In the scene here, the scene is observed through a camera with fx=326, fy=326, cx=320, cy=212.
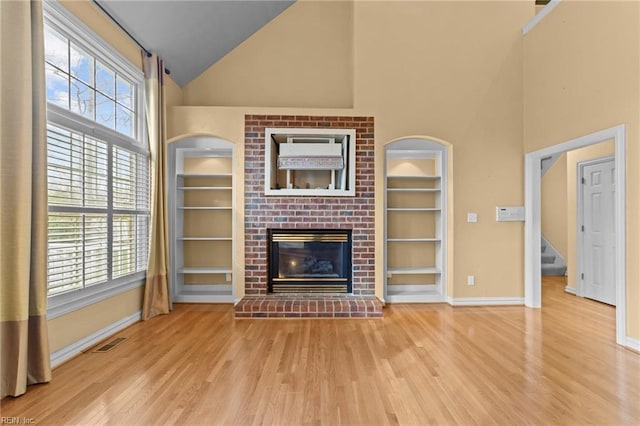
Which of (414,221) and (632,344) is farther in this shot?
(414,221)

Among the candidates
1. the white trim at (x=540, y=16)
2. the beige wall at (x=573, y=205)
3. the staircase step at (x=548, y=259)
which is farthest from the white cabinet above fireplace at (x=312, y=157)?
the staircase step at (x=548, y=259)

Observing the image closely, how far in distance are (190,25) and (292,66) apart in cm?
156

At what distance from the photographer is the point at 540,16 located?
13.4ft

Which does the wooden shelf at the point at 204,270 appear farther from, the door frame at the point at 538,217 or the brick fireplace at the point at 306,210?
the door frame at the point at 538,217

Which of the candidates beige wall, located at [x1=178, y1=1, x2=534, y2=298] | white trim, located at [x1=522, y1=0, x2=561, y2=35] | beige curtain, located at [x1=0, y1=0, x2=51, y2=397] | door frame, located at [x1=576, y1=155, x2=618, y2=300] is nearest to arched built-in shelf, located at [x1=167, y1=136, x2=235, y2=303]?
beige wall, located at [x1=178, y1=1, x2=534, y2=298]

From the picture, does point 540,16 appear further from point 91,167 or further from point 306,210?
point 91,167

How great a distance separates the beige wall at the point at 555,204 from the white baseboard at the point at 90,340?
801 centimetres

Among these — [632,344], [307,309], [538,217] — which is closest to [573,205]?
[538,217]

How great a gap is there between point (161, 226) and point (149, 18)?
2241 mm

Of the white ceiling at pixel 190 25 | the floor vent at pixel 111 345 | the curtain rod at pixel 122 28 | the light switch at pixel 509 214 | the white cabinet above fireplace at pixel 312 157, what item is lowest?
the floor vent at pixel 111 345

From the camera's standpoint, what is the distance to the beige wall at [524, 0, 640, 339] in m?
2.93

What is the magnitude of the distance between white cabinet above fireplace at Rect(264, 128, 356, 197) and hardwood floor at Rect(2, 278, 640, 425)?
165cm

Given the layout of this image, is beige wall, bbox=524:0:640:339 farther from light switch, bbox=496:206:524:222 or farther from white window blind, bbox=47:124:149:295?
white window blind, bbox=47:124:149:295

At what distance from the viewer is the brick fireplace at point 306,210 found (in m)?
4.26
